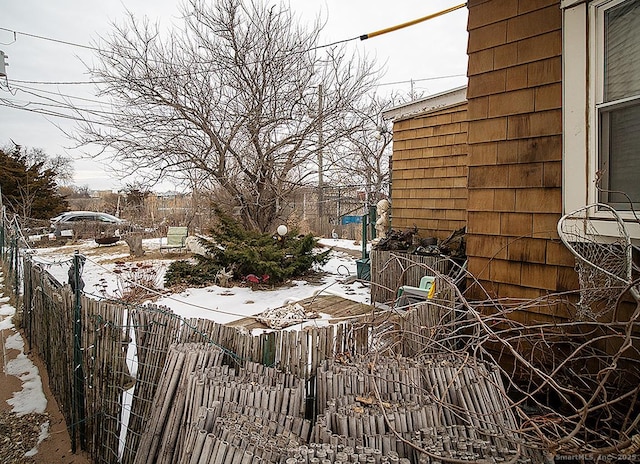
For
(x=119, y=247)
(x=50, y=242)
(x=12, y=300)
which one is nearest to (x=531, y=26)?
(x=12, y=300)

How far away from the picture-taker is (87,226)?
1433cm

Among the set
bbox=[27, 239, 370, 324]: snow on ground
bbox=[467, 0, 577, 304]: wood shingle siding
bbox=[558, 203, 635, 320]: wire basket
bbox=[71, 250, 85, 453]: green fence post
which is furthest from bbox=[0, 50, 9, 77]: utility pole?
bbox=[558, 203, 635, 320]: wire basket

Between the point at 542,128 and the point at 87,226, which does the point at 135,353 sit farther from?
the point at 87,226

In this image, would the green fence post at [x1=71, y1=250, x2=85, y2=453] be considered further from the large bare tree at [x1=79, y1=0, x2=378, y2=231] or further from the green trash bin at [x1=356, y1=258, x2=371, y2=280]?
the large bare tree at [x1=79, y1=0, x2=378, y2=231]

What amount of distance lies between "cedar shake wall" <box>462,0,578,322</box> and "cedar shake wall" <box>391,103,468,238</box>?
3.30 metres

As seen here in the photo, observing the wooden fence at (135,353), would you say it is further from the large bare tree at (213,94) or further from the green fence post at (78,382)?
the large bare tree at (213,94)

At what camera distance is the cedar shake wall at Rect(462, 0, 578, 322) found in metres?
2.53

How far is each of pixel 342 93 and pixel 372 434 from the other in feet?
28.6

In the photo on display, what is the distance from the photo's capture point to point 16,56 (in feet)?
30.4

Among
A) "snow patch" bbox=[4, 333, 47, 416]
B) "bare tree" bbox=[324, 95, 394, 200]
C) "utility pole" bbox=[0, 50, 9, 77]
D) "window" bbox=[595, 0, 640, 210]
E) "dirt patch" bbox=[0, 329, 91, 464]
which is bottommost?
"dirt patch" bbox=[0, 329, 91, 464]

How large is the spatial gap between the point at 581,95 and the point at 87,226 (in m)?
15.9

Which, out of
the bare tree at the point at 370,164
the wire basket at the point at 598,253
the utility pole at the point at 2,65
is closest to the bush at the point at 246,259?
the bare tree at the point at 370,164

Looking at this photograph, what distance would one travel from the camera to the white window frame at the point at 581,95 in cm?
225

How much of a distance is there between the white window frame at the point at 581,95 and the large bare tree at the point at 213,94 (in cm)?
668
